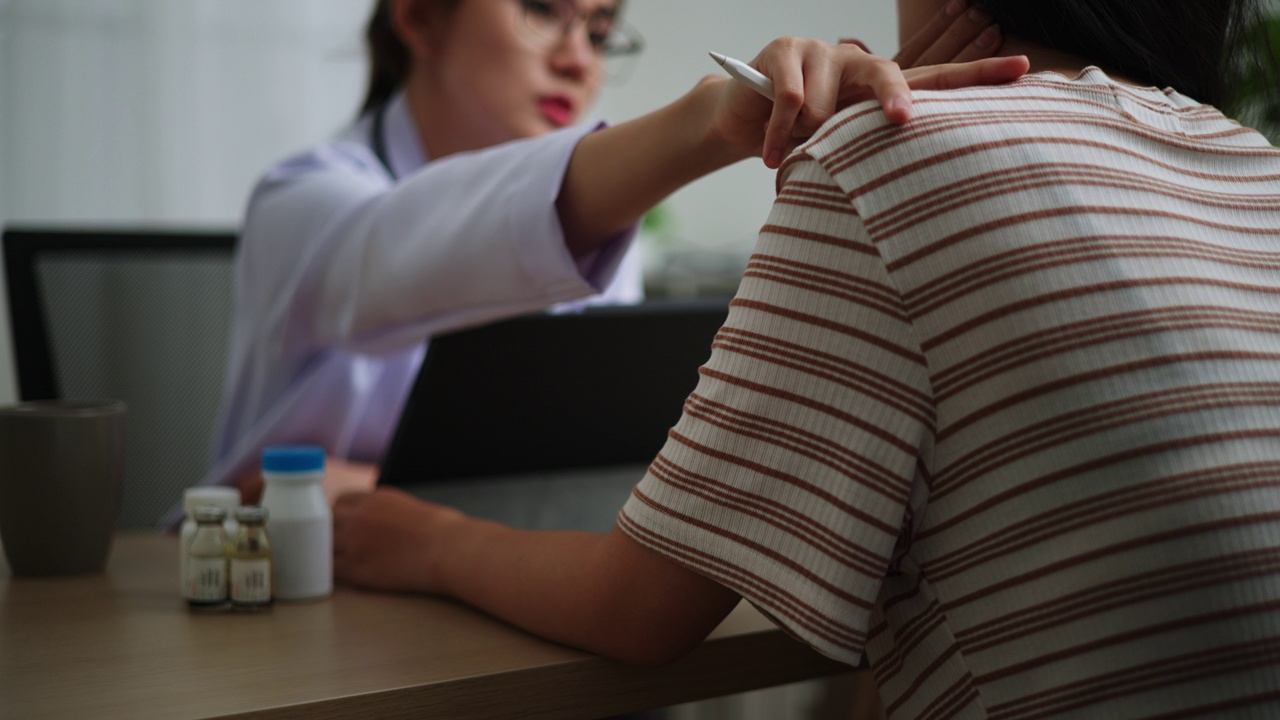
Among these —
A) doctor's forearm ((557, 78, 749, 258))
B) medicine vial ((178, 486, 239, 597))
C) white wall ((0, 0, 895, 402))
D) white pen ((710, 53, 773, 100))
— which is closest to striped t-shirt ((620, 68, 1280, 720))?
white pen ((710, 53, 773, 100))

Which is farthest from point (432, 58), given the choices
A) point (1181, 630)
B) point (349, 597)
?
point (1181, 630)

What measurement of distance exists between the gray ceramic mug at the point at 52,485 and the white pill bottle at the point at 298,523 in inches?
5.8

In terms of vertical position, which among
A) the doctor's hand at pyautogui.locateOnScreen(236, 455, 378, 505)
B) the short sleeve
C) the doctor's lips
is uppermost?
the doctor's lips

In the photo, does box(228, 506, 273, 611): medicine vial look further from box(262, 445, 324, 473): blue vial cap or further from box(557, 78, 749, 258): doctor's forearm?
box(557, 78, 749, 258): doctor's forearm

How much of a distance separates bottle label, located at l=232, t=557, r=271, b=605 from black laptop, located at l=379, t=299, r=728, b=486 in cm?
19

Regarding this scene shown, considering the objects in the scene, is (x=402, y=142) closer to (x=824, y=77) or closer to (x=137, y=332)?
(x=137, y=332)

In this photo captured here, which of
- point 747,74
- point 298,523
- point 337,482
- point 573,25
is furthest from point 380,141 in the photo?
point 747,74

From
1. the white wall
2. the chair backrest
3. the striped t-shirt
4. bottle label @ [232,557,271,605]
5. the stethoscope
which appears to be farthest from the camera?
the white wall

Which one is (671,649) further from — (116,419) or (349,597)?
(116,419)

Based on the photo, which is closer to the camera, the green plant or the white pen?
the white pen

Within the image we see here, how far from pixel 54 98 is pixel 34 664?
8.38 ft

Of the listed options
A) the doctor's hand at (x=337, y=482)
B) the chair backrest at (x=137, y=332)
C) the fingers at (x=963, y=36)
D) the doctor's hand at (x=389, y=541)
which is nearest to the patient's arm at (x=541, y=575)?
the doctor's hand at (x=389, y=541)

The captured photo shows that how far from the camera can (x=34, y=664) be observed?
2.00 ft

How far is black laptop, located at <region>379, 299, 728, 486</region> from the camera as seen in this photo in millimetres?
884
